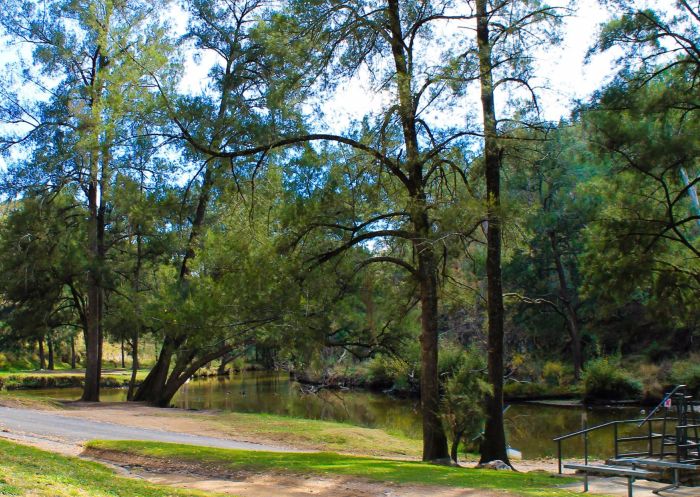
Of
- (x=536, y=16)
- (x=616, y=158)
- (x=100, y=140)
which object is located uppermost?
(x=536, y=16)

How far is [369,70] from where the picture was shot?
14.0 m

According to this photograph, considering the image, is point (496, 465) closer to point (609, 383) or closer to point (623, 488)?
point (623, 488)

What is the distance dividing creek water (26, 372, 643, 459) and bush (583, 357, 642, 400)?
86.4 inches

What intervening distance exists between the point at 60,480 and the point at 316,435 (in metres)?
11.8

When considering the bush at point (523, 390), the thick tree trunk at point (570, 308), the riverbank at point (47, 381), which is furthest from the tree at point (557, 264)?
the riverbank at point (47, 381)

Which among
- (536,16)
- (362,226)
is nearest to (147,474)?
(362,226)

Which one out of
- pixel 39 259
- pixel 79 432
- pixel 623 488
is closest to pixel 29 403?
pixel 39 259

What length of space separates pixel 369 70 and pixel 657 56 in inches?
311

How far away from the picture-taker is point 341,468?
11.1m

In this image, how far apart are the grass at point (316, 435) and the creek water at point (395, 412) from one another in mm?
1122

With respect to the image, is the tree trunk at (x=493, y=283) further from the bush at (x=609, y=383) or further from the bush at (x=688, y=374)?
the bush at (x=609, y=383)

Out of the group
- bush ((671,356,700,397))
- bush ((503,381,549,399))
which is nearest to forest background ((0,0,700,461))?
bush ((671,356,700,397))

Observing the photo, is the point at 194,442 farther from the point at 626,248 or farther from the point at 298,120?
the point at 626,248

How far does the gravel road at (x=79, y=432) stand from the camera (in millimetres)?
15227
